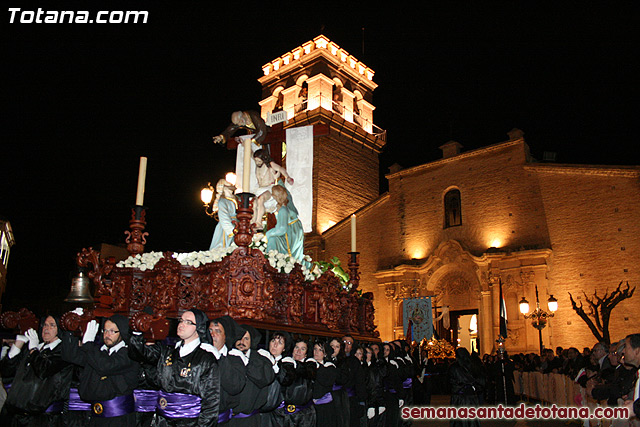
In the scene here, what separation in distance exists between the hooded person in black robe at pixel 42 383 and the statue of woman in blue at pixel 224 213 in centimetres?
316

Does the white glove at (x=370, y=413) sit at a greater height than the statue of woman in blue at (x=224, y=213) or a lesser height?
lesser

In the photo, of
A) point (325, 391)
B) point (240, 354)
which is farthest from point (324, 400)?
point (240, 354)

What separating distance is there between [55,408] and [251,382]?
7.03ft

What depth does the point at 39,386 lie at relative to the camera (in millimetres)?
5211

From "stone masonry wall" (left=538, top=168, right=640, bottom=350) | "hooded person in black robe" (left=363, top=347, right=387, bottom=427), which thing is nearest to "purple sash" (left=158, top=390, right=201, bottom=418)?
"hooded person in black robe" (left=363, top=347, right=387, bottom=427)

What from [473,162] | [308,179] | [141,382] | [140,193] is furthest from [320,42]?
[141,382]

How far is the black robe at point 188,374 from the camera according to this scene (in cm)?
413

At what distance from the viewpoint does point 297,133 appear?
9.50 m

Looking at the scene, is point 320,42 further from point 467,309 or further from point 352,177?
point 467,309

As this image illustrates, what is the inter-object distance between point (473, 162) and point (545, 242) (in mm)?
5523

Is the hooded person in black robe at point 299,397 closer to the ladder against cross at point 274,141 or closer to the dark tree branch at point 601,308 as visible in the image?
the ladder against cross at point 274,141

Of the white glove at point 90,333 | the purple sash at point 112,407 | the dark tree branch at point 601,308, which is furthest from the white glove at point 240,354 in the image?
the dark tree branch at point 601,308

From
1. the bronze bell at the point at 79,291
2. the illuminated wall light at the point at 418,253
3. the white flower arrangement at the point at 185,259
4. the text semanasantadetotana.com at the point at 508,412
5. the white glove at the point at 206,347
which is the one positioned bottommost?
the text semanasantadetotana.com at the point at 508,412

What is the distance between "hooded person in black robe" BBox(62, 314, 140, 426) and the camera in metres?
4.64
